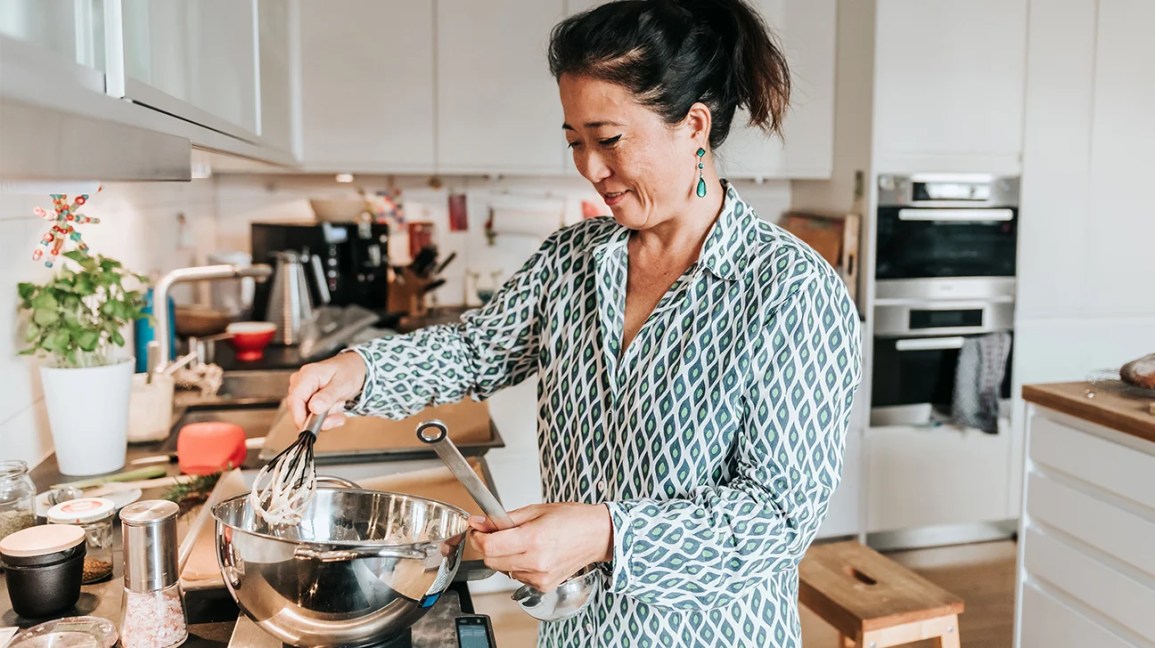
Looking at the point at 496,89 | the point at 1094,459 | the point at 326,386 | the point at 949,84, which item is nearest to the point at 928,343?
the point at 949,84

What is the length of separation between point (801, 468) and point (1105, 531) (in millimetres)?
1470

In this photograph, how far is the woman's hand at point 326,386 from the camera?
4.24 feet

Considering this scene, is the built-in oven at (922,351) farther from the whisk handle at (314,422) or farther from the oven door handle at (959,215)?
the whisk handle at (314,422)

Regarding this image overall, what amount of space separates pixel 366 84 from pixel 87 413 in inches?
78.3

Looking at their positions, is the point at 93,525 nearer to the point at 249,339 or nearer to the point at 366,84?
the point at 249,339

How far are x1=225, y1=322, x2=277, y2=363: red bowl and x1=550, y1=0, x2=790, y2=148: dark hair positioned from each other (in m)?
1.81

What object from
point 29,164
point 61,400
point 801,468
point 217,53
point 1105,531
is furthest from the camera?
point 1105,531

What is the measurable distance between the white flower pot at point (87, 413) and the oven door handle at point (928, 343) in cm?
272

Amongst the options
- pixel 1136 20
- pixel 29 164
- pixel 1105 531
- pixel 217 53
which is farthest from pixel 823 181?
pixel 29 164

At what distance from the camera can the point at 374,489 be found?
158 cm

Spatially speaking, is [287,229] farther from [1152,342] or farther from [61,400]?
[1152,342]

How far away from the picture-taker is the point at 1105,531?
2217 mm

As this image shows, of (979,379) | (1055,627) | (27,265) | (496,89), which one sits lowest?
(1055,627)

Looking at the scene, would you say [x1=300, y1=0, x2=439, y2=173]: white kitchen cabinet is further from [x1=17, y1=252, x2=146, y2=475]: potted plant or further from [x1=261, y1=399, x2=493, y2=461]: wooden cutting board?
[x1=17, y1=252, x2=146, y2=475]: potted plant
